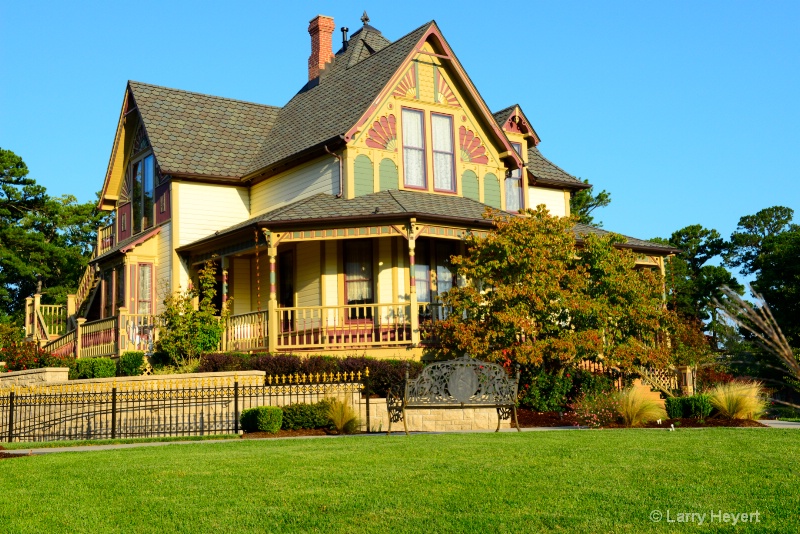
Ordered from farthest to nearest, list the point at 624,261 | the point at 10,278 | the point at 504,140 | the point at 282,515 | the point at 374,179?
the point at 10,278, the point at 504,140, the point at 374,179, the point at 624,261, the point at 282,515

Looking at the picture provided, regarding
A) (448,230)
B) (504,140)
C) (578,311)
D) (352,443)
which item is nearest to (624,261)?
(578,311)

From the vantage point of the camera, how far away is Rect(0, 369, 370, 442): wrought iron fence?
60.2ft

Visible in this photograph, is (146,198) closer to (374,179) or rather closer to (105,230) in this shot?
(105,230)

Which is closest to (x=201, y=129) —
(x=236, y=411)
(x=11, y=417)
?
(x=11, y=417)

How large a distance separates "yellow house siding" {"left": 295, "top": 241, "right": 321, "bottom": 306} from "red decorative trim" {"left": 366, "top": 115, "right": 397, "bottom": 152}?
3.38 m

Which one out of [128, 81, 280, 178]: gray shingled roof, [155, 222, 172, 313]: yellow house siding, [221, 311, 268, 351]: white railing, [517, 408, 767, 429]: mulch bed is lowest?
[517, 408, 767, 429]: mulch bed

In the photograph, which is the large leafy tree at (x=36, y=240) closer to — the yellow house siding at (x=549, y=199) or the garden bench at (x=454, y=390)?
the yellow house siding at (x=549, y=199)

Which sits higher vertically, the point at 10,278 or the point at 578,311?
the point at 10,278

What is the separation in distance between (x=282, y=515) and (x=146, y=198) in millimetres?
24278

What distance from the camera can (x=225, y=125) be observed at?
31703mm

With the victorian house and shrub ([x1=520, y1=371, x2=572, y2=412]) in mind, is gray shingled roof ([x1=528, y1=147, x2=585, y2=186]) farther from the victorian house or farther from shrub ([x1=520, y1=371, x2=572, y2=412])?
shrub ([x1=520, y1=371, x2=572, y2=412])

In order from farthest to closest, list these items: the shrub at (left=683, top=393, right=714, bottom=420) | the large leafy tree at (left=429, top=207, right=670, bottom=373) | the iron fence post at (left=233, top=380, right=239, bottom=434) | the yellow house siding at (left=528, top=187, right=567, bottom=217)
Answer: the yellow house siding at (left=528, top=187, right=567, bottom=217) → the large leafy tree at (left=429, top=207, right=670, bottom=373) → the shrub at (left=683, top=393, right=714, bottom=420) → the iron fence post at (left=233, top=380, right=239, bottom=434)

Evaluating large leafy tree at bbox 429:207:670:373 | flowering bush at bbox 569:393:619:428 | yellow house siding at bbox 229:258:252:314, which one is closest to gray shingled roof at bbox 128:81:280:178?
yellow house siding at bbox 229:258:252:314

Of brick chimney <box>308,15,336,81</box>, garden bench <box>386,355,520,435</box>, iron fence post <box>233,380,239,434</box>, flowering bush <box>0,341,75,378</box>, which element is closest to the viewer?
garden bench <box>386,355,520,435</box>
